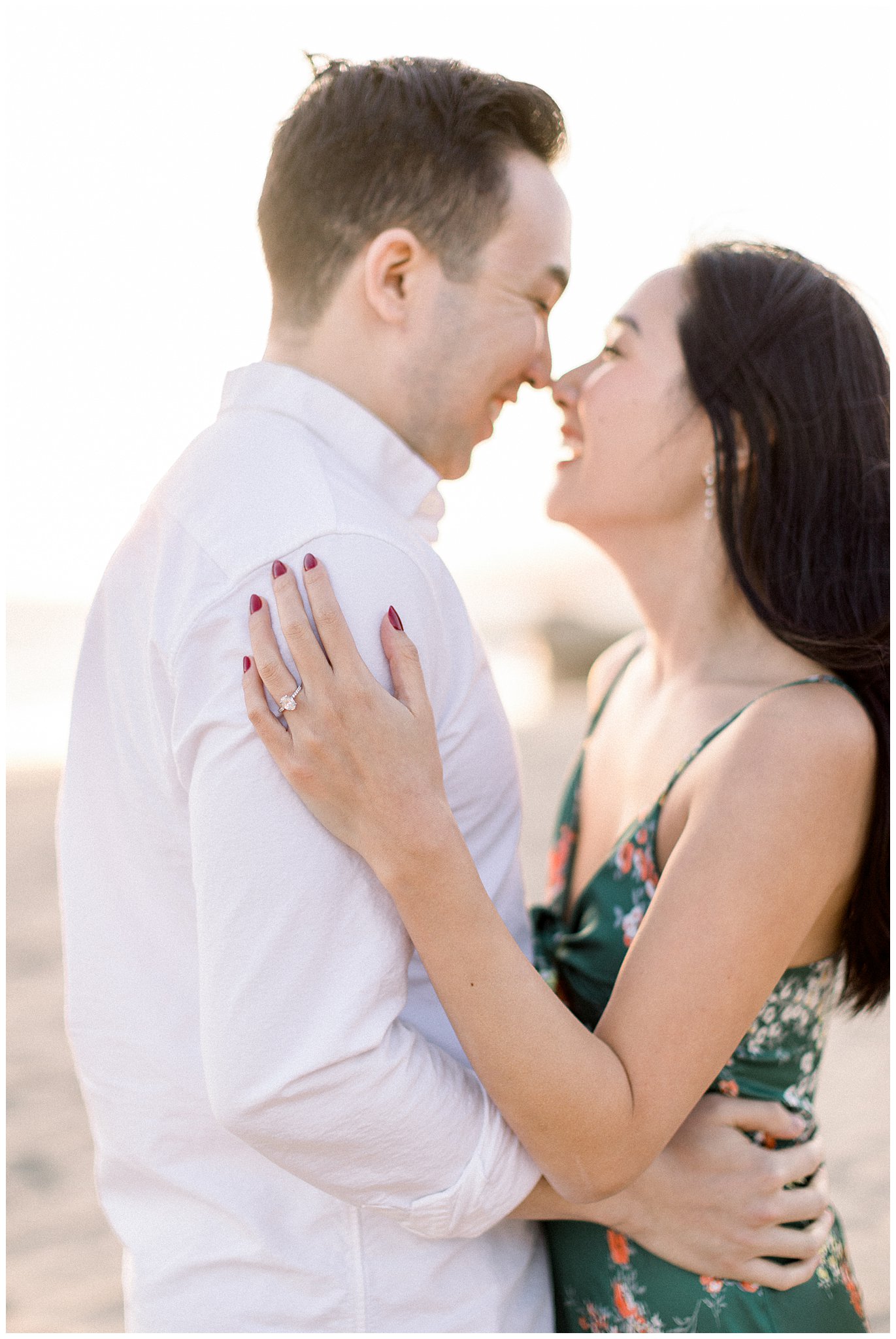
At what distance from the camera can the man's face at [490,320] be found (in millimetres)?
1918

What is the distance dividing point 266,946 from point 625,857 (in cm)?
102

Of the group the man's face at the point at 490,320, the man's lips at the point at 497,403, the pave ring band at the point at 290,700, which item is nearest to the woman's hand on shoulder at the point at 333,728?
the pave ring band at the point at 290,700

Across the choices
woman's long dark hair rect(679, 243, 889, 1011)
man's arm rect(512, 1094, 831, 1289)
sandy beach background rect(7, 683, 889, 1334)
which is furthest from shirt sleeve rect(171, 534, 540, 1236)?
sandy beach background rect(7, 683, 889, 1334)

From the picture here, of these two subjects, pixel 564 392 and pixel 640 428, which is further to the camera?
pixel 564 392

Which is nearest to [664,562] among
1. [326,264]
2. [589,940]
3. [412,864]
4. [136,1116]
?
[589,940]

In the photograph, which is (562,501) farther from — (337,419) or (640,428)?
(337,419)

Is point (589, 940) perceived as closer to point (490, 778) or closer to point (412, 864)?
point (490, 778)

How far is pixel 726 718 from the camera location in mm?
2207

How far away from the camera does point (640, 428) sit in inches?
97.8

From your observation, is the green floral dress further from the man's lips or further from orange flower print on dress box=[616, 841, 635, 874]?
the man's lips

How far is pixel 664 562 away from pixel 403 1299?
1.55 meters

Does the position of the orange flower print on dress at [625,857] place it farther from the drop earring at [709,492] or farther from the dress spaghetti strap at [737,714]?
the drop earring at [709,492]

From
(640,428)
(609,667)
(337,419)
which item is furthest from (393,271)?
(609,667)

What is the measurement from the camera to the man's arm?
1.94 metres
